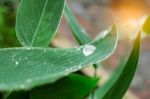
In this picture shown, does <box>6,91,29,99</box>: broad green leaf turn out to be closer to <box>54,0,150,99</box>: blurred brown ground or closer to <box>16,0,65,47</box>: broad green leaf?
<box>16,0,65,47</box>: broad green leaf

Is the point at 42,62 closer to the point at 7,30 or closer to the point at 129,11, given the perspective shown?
the point at 7,30

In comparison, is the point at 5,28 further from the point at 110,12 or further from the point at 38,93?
the point at 38,93

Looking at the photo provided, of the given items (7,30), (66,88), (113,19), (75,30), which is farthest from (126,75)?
(113,19)

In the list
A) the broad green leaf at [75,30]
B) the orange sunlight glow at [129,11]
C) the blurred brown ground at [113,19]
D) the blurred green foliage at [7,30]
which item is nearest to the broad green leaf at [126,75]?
the broad green leaf at [75,30]

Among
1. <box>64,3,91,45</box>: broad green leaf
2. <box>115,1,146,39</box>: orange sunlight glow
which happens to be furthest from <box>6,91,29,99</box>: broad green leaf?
<box>115,1,146,39</box>: orange sunlight glow

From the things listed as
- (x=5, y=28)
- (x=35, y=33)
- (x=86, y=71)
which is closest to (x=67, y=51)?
(x=35, y=33)

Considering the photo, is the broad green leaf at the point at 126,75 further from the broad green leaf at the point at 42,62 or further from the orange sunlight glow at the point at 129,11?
the orange sunlight glow at the point at 129,11
